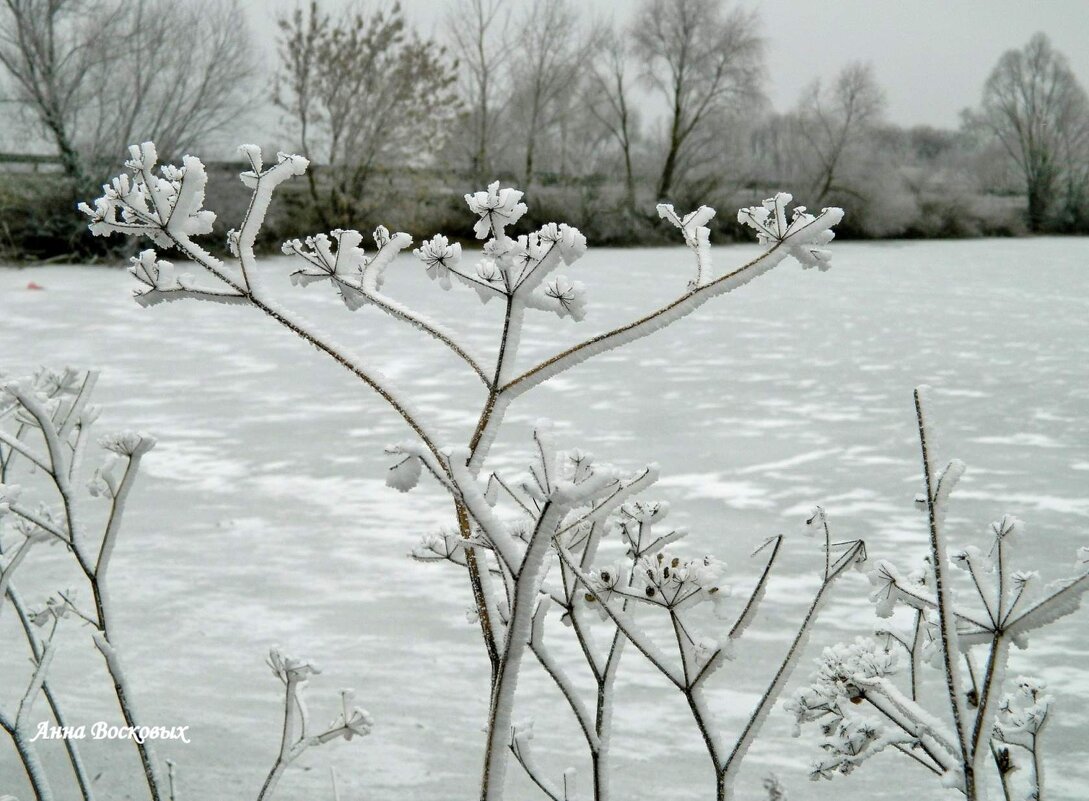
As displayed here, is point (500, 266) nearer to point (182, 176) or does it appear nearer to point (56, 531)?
point (182, 176)

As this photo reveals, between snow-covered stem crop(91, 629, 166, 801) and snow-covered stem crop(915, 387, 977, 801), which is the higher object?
snow-covered stem crop(915, 387, 977, 801)

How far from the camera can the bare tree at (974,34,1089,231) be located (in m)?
26.0

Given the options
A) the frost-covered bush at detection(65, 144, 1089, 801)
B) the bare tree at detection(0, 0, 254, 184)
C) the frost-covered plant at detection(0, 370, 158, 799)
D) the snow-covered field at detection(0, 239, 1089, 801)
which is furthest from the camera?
the bare tree at detection(0, 0, 254, 184)

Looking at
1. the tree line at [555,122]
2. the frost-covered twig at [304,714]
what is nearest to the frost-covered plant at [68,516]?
the frost-covered twig at [304,714]

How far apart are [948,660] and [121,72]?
15.3 meters

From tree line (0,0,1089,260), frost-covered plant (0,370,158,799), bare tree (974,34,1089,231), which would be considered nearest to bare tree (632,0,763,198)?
tree line (0,0,1089,260)

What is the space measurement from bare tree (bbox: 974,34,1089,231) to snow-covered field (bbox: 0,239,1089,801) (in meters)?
18.3

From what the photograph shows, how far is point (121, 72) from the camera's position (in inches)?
556

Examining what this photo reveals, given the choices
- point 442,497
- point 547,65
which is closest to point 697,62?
point 547,65

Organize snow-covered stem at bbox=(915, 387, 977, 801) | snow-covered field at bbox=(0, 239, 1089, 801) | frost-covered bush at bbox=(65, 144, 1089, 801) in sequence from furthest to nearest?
snow-covered field at bbox=(0, 239, 1089, 801) → snow-covered stem at bbox=(915, 387, 977, 801) → frost-covered bush at bbox=(65, 144, 1089, 801)

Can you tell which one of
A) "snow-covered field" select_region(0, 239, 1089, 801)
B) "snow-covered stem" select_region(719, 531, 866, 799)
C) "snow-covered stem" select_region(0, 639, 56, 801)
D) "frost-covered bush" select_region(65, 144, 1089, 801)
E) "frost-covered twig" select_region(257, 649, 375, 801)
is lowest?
"snow-covered field" select_region(0, 239, 1089, 801)

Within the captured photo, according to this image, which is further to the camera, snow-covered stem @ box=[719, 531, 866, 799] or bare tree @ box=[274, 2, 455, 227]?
bare tree @ box=[274, 2, 455, 227]

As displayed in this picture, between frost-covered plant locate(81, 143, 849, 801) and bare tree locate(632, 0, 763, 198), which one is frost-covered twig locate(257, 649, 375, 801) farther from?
bare tree locate(632, 0, 763, 198)

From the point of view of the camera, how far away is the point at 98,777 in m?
2.09
